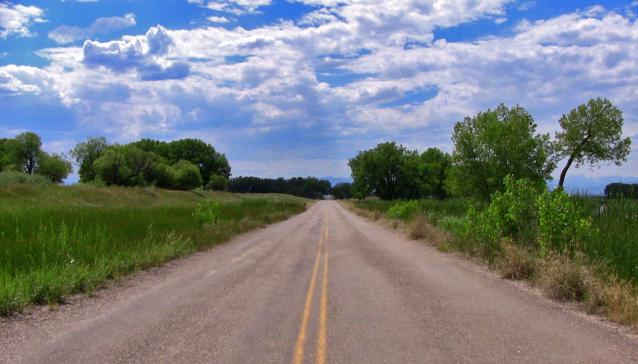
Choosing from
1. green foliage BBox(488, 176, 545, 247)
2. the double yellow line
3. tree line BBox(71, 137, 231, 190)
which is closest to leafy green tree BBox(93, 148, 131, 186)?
tree line BBox(71, 137, 231, 190)

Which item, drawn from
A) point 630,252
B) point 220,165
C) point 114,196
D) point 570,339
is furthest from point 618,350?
point 220,165

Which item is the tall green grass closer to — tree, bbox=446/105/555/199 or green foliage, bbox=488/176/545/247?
green foliage, bbox=488/176/545/247

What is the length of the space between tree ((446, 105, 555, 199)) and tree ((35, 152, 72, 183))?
7195 cm

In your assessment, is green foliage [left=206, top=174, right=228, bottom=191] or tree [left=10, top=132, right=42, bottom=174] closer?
tree [left=10, top=132, right=42, bottom=174]

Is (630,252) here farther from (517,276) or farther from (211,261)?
(211,261)

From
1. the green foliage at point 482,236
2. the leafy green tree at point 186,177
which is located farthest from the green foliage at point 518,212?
the leafy green tree at point 186,177

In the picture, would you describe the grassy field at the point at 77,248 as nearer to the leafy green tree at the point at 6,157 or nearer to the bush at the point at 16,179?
the bush at the point at 16,179

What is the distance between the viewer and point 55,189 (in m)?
56.5

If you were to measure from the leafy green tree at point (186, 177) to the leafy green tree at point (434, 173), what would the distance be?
55.2 meters

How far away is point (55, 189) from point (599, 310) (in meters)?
57.9

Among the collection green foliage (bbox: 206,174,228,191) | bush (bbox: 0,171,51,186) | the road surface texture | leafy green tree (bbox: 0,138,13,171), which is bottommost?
the road surface texture

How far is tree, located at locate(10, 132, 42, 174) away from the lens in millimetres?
89375

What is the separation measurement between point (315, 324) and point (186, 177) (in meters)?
121

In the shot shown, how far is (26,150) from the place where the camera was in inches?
3551
